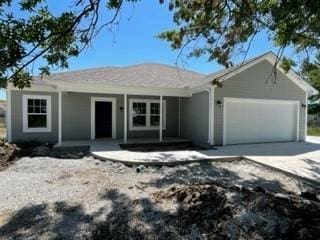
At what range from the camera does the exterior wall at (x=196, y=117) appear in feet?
43.7

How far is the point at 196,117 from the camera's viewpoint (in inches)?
559

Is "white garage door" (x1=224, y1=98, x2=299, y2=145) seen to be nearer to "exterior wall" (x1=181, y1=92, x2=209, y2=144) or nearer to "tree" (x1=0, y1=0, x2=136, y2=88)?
"exterior wall" (x1=181, y1=92, x2=209, y2=144)

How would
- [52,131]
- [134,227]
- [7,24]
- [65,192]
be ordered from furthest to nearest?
1. [52,131]
2. [65,192]
3. [134,227]
4. [7,24]

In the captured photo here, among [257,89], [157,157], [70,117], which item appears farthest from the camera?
[70,117]

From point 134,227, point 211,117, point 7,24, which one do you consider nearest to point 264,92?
point 211,117

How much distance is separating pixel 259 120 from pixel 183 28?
816 centimetres

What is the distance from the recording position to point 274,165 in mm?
8766

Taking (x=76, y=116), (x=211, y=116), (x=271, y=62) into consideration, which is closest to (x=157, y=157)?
(x=211, y=116)

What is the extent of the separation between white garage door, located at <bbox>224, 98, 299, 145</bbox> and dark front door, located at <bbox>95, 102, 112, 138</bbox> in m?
6.08

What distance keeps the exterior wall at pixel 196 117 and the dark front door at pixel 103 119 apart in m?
4.07

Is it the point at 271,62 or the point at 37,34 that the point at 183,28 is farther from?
the point at 271,62

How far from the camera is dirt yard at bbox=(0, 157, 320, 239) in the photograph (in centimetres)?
397

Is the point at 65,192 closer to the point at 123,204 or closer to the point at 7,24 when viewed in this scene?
the point at 123,204

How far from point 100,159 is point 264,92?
888 centimetres
